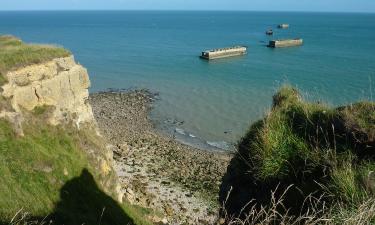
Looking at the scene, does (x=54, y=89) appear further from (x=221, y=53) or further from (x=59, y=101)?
(x=221, y=53)

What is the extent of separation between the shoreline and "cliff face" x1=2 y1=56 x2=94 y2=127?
633cm

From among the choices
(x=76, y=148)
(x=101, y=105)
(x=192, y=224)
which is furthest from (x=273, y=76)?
(x=76, y=148)

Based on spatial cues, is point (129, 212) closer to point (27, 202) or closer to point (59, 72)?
point (27, 202)

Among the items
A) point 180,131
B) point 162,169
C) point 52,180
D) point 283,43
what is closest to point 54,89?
point 52,180

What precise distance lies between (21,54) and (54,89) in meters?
2.45

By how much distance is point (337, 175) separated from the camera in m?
7.22

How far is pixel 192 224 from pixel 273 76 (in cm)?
4755

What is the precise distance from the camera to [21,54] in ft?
68.9

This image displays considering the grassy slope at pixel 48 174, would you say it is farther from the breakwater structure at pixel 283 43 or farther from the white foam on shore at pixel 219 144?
the breakwater structure at pixel 283 43

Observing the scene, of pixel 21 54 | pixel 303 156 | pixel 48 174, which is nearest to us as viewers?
pixel 303 156

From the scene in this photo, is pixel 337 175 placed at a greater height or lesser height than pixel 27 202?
greater

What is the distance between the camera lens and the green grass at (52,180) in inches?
595

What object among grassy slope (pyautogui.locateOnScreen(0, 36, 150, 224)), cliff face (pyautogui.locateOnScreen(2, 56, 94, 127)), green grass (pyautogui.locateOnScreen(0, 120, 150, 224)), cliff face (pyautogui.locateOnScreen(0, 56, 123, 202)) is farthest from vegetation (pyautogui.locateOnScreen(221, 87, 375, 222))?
cliff face (pyautogui.locateOnScreen(2, 56, 94, 127))

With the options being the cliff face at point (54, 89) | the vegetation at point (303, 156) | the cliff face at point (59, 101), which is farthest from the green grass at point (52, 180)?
the vegetation at point (303, 156)
